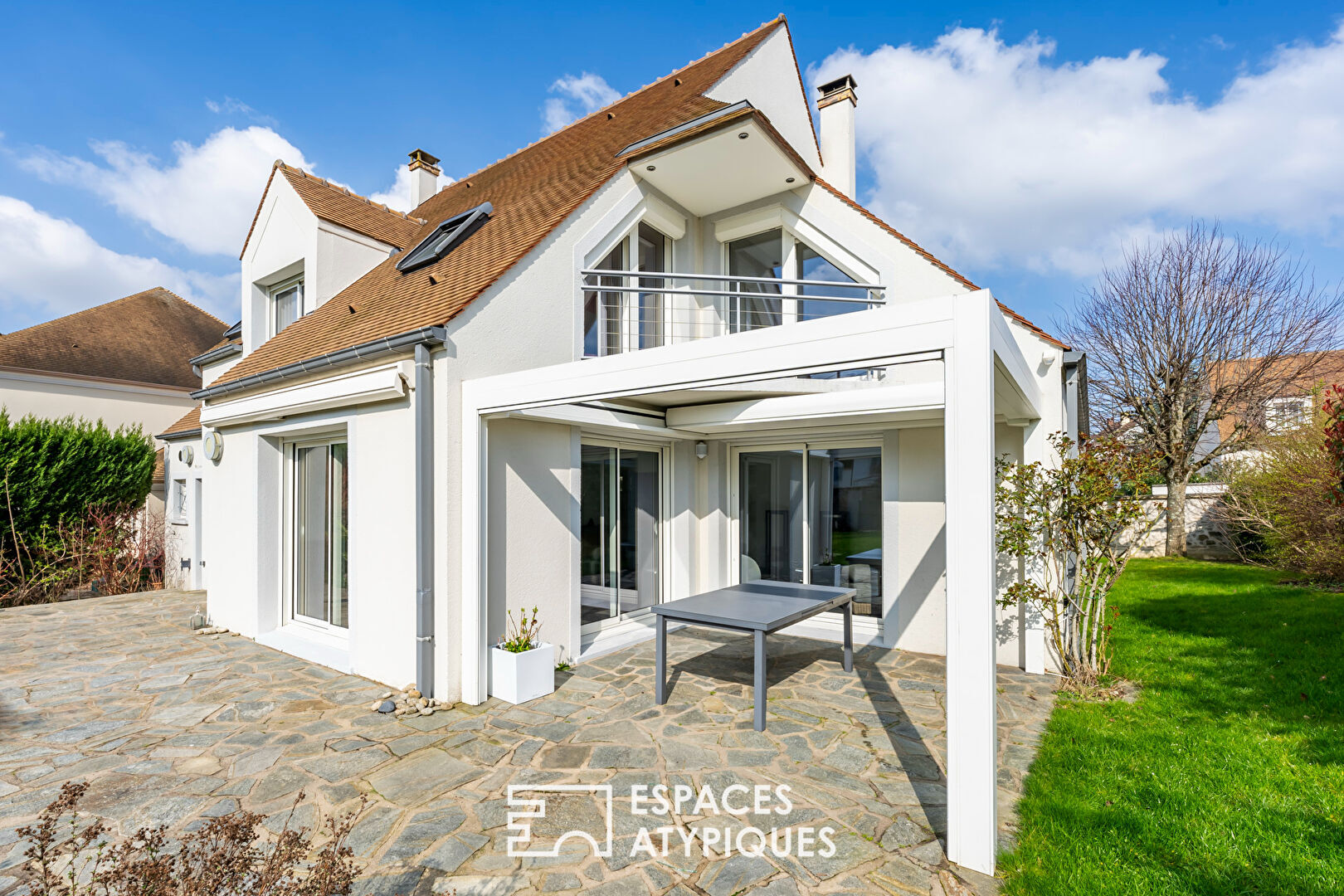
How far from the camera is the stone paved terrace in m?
3.80

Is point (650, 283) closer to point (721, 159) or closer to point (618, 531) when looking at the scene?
point (721, 159)

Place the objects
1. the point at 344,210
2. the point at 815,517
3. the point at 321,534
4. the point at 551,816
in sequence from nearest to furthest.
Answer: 1. the point at 551,816
2. the point at 321,534
3. the point at 815,517
4. the point at 344,210

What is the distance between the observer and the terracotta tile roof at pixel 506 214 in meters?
7.62

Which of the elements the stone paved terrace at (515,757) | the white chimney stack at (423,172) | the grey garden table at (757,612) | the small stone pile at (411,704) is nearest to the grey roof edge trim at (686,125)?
the grey garden table at (757,612)

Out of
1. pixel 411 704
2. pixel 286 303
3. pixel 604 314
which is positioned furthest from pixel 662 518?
pixel 286 303

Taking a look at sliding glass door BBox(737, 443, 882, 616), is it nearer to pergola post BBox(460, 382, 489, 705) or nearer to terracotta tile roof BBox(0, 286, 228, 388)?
pergola post BBox(460, 382, 489, 705)

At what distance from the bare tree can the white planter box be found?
69.4ft

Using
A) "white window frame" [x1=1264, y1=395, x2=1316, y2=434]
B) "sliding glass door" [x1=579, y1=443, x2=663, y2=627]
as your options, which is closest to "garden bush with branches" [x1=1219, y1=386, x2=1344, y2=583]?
"white window frame" [x1=1264, y1=395, x2=1316, y2=434]

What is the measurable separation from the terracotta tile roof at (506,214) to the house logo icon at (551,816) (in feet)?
15.4

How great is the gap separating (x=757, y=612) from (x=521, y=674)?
8.65 feet

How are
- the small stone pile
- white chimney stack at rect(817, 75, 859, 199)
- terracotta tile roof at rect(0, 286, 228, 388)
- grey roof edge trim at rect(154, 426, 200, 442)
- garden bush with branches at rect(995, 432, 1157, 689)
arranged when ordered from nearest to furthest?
the small stone pile, garden bush with branches at rect(995, 432, 1157, 689), white chimney stack at rect(817, 75, 859, 199), grey roof edge trim at rect(154, 426, 200, 442), terracotta tile roof at rect(0, 286, 228, 388)

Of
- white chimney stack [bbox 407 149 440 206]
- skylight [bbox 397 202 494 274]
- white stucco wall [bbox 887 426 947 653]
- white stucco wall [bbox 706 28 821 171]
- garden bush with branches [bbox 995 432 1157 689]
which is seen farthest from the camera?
white chimney stack [bbox 407 149 440 206]

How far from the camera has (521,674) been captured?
21.5 ft

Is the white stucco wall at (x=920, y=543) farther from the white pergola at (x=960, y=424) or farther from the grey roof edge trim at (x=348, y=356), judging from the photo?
the grey roof edge trim at (x=348, y=356)
